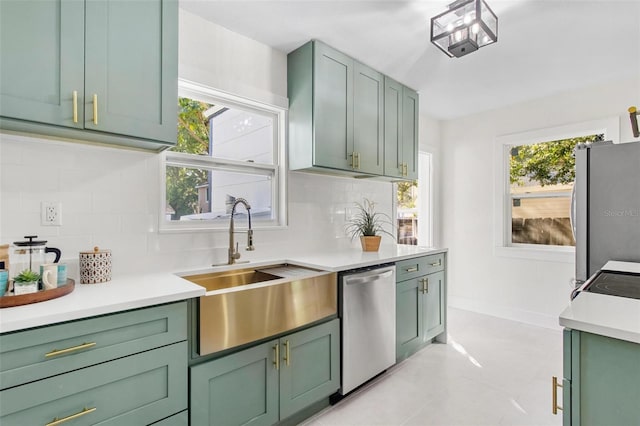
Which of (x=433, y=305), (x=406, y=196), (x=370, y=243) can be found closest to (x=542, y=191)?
(x=406, y=196)

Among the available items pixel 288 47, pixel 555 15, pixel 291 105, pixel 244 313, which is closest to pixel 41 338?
pixel 244 313

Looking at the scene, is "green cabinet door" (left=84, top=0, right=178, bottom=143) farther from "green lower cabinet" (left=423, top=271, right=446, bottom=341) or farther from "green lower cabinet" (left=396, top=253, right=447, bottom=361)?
"green lower cabinet" (left=423, top=271, right=446, bottom=341)

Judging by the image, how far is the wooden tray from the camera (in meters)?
1.15

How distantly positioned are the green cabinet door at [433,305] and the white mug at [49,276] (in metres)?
2.49

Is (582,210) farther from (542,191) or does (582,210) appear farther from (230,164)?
(230,164)

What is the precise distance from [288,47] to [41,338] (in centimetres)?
232

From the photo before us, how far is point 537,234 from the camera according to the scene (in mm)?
3779

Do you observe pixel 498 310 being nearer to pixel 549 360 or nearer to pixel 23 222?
pixel 549 360

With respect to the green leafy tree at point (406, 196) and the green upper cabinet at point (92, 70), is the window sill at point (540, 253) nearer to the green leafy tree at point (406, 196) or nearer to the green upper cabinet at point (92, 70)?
the green leafy tree at point (406, 196)

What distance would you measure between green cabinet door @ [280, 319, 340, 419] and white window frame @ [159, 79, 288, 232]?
2.99 ft

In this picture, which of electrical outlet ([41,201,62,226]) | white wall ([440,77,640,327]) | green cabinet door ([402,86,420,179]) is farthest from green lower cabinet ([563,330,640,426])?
white wall ([440,77,640,327])

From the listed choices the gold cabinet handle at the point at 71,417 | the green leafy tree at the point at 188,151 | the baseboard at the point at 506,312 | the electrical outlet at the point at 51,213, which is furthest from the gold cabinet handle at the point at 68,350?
the baseboard at the point at 506,312

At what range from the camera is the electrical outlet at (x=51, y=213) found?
159 centimetres

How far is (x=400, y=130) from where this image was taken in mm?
3182
